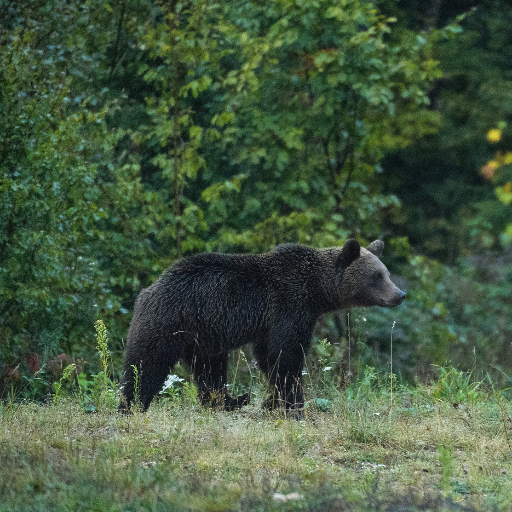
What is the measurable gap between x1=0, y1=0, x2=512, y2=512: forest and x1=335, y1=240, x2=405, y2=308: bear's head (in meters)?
0.78

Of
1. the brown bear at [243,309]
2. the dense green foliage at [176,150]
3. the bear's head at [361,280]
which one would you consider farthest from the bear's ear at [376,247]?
the dense green foliage at [176,150]

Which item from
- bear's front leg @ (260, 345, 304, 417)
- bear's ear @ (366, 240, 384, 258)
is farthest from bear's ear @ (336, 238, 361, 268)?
bear's front leg @ (260, 345, 304, 417)

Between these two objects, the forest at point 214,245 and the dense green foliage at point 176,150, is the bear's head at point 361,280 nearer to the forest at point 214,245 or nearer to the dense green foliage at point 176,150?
the forest at point 214,245

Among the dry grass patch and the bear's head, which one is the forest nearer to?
the dry grass patch

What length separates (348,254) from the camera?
756cm

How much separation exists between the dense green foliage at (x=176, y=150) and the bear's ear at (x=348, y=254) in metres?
1.34

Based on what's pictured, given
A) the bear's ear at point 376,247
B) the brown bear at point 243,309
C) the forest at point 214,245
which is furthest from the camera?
the bear's ear at point 376,247

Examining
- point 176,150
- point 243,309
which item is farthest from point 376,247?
point 176,150

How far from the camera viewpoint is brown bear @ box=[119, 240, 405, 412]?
22.0 feet

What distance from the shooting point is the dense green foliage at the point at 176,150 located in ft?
24.8

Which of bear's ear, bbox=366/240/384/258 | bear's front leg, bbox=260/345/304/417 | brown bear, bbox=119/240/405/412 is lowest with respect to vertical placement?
bear's front leg, bbox=260/345/304/417

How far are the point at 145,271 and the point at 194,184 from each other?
6.80ft

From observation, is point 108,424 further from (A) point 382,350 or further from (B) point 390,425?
(A) point 382,350

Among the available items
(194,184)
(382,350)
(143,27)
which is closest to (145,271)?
(194,184)
